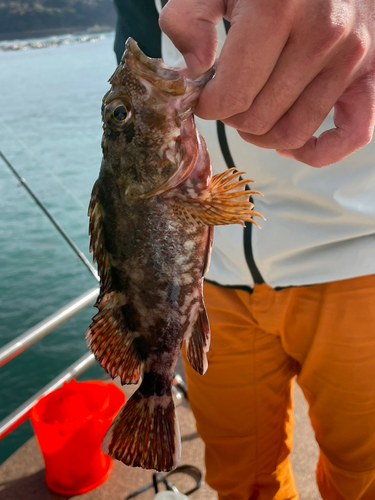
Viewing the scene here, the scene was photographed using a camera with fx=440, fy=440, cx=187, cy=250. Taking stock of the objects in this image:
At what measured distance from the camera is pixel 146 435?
1.06 metres

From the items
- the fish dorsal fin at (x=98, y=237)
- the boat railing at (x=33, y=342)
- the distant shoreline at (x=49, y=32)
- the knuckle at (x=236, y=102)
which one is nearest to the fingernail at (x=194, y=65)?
the knuckle at (x=236, y=102)

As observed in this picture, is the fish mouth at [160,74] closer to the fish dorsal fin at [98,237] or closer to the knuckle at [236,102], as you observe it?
the knuckle at [236,102]

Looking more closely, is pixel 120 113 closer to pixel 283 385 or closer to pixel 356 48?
pixel 356 48

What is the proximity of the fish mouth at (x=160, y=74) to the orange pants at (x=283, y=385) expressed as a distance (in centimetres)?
88

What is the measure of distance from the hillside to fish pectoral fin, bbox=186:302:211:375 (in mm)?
13459

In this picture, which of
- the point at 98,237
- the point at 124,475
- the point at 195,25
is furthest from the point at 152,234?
the point at 124,475

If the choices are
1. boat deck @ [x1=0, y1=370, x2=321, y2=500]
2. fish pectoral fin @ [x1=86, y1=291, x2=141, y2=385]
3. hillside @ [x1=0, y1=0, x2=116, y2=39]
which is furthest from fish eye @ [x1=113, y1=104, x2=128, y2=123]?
hillside @ [x1=0, y1=0, x2=116, y2=39]

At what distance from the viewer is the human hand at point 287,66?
638 mm

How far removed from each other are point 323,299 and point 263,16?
40.9 inches

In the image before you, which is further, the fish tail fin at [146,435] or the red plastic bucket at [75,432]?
the red plastic bucket at [75,432]

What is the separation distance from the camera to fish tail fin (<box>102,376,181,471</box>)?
1032 millimetres

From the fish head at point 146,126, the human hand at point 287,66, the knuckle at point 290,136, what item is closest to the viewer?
the human hand at point 287,66

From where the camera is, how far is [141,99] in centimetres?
89

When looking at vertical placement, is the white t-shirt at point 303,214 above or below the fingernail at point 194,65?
below
